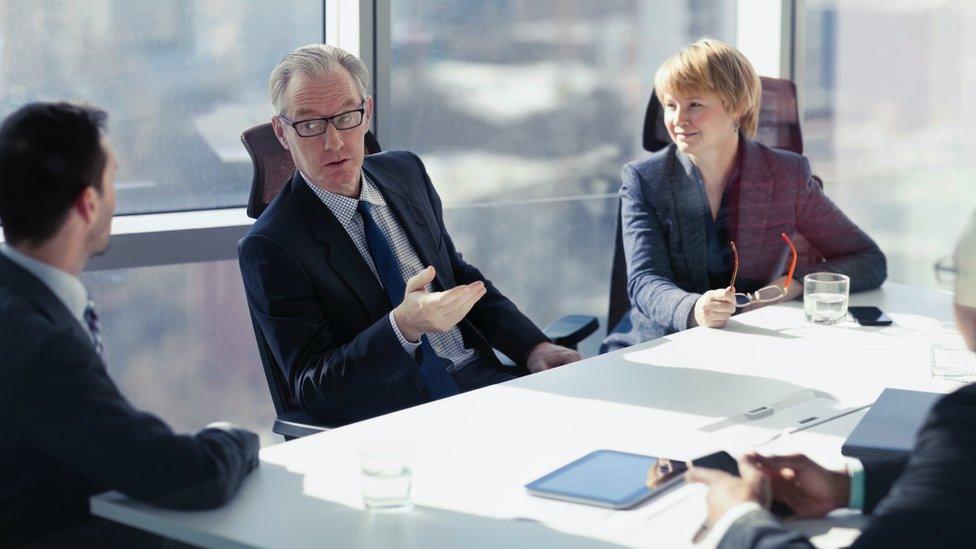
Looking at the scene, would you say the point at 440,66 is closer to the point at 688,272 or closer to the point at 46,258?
the point at 688,272

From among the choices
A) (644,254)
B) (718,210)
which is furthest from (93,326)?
(718,210)

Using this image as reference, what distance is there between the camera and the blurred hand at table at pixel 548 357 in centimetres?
263

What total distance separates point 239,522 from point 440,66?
2.82 m

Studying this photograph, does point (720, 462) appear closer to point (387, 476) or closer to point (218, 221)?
point (387, 476)

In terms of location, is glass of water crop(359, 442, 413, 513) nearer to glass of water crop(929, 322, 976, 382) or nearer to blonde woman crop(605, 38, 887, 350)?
glass of water crop(929, 322, 976, 382)

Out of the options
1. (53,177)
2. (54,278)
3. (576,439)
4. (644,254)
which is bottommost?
(576,439)

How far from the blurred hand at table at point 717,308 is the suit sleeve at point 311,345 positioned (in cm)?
72

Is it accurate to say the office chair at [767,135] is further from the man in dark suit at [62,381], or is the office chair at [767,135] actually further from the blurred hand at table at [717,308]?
the man in dark suit at [62,381]

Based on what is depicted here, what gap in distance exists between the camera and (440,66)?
13.4ft

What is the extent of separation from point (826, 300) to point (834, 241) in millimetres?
480

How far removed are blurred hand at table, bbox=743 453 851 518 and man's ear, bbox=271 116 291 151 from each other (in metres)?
1.42

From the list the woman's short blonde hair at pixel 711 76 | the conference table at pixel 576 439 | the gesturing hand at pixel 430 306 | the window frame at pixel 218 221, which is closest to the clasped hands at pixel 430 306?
the gesturing hand at pixel 430 306

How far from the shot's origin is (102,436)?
1424 mm

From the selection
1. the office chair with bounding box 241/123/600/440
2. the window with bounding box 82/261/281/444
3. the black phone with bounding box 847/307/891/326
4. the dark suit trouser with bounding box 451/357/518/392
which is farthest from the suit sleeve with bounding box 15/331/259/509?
the window with bounding box 82/261/281/444
